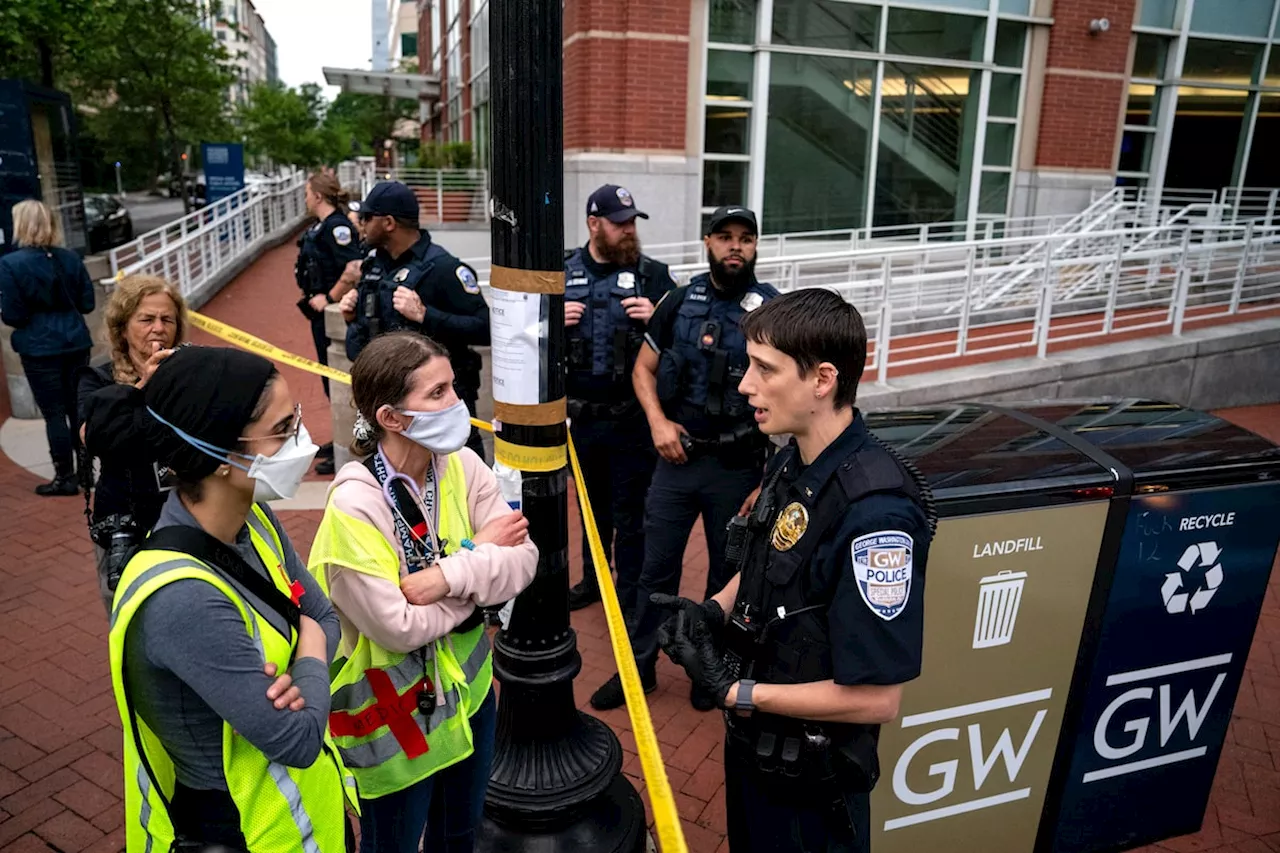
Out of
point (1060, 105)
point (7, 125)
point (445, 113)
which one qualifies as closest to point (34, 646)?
point (7, 125)

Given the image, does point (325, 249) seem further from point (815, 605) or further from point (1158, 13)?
point (1158, 13)

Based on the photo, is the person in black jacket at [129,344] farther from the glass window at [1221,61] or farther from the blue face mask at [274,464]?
the glass window at [1221,61]

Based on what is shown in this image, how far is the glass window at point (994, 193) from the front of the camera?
13945mm

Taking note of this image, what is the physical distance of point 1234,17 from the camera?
14758 mm

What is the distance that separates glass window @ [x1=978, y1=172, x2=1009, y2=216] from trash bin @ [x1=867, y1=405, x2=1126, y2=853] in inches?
485

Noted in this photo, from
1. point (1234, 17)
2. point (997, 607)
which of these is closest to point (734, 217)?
point (997, 607)

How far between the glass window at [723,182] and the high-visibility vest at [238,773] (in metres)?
11.1

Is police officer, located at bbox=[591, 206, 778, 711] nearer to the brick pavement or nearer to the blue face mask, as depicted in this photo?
the brick pavement

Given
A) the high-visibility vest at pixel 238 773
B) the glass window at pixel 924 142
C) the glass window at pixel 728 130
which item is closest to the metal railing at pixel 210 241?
the glass window at pixel 728 130

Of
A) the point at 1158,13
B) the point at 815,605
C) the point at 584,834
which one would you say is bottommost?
the point at 584,834

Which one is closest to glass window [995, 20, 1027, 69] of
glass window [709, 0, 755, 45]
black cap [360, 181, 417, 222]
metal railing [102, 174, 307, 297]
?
glass window [709, 0, 755, 45]

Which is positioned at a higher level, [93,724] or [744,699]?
[744,699]

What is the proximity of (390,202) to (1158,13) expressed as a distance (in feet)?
48.0

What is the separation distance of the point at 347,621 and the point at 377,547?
0.84 feet
